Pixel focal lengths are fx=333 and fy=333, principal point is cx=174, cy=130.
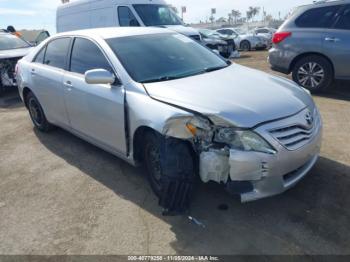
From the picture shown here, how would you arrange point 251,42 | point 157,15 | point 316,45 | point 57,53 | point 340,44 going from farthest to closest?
point 251,42, point 157,15, point 316,45, point 340,44, point 57,53

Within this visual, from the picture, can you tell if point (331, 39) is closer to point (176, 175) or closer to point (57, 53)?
point (57, 53)

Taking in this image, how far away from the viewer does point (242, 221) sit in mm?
2979

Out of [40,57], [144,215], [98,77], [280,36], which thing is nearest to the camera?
[144,215]

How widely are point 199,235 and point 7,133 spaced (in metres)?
4.48

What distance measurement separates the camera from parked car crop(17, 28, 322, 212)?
2.77 meters

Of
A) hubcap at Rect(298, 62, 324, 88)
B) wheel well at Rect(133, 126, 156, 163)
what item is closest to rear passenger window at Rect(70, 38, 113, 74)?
wheel well at Rect(133, 126, 156, 163)

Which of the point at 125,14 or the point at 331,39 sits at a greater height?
the point at 125,14

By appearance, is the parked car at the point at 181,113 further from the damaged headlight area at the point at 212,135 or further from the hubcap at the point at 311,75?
the hubcap at the point at 311,75

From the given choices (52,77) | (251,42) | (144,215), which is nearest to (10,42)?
(52,77)

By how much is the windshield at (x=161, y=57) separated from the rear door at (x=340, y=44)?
10.7ft

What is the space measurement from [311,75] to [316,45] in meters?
0.59

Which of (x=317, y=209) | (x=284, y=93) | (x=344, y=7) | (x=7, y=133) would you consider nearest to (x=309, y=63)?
(x=344, y=7)

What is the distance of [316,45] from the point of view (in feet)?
21.5

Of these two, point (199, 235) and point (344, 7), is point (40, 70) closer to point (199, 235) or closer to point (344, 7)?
point (199, 235)
